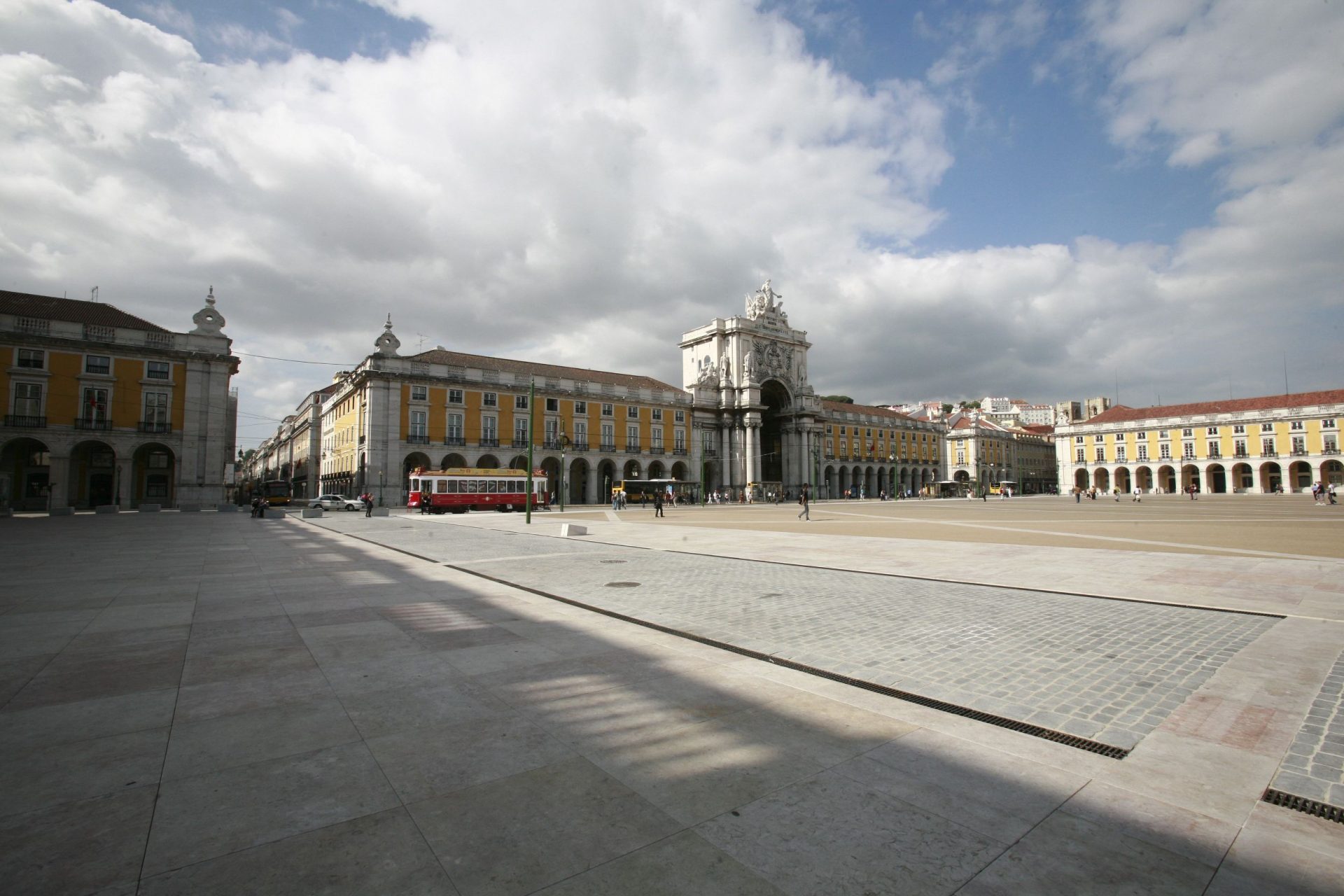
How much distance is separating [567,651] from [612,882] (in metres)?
3.56

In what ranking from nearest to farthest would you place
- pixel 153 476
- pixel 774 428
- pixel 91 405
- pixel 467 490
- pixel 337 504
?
1. pixel 91 405
2. pixel 467 490
3. pixel 337 504
4. pixel 153 476
5. pixel 774 428

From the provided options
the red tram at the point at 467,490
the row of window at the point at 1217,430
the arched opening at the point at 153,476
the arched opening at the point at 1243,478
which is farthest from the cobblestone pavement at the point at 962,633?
the arched opening at the point at 1243,478

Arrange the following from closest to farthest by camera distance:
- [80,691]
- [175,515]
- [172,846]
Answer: [172,846] → [80,691] → [175,515]

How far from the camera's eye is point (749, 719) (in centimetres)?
425

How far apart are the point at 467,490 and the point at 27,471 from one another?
30567mm

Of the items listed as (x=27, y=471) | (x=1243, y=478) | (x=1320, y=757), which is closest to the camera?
(x=1320, y=757)

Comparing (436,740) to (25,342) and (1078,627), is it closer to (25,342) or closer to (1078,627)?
(1078,627)

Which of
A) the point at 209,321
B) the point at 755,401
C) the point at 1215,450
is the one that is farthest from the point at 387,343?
the point at 1215,450

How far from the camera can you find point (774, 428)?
8106cm

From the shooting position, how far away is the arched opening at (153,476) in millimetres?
42500

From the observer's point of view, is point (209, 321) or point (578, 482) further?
point (578, 482)

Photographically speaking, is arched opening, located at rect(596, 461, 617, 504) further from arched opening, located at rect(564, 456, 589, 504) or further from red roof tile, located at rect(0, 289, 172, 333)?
red roof tile, located at rect(0, 289, 172, 333)

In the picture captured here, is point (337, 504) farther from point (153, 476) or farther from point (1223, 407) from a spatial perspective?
point (1223, 407)

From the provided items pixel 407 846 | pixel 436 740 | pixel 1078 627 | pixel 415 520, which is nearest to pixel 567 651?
pixel 436 740
